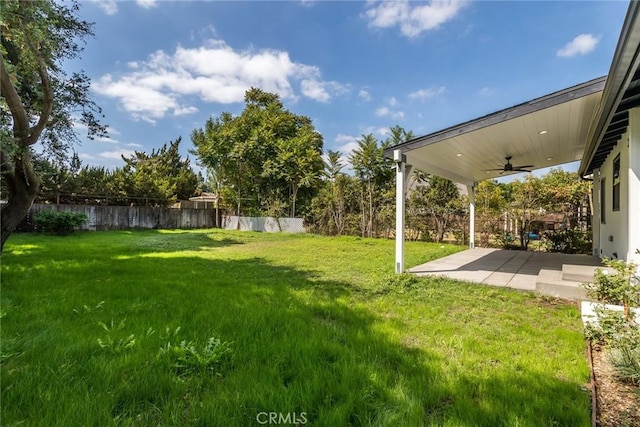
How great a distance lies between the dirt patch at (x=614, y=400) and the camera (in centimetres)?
168

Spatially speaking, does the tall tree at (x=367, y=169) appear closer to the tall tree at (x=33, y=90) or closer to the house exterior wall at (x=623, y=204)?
the house exterior wall at (x=623, y=204)

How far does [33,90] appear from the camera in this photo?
5.83m

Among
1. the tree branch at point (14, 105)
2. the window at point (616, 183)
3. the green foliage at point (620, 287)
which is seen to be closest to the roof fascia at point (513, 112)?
the green foliage at point (620, 287)

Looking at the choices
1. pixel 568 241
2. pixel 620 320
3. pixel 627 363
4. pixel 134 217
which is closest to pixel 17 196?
pixel 627 363

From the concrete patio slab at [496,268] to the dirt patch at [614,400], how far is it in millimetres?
2785

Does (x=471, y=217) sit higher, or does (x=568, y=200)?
(x=568, y=200)

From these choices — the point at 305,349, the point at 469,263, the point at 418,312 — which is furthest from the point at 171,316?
the point at 469,263

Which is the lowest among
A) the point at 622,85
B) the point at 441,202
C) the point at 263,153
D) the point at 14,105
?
the point at 441,202

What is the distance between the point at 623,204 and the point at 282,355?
19.6ft

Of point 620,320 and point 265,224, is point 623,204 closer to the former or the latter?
point 620,320

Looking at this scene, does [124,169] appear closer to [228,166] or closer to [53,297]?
[228,166]

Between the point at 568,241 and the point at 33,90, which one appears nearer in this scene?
the point at 33,90

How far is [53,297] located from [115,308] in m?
0.99

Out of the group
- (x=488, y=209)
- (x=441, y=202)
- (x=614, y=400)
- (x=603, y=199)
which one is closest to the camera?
(x=614, y=400)
